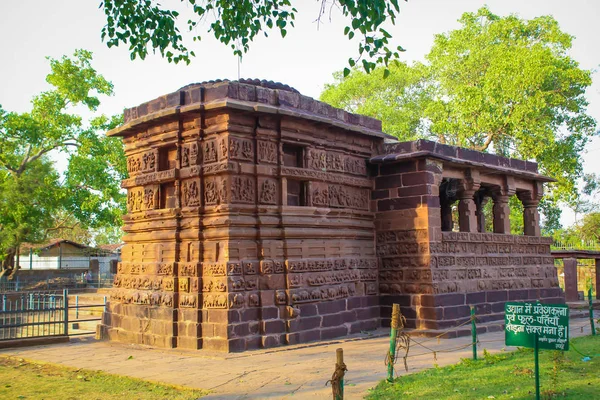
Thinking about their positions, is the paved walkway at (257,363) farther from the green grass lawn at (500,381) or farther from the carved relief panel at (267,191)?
the carved relief panel at (267,191)

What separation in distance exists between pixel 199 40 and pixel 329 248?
4.27 meters

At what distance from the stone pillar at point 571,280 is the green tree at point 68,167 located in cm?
1777

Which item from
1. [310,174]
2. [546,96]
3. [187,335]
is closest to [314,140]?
[310,174]

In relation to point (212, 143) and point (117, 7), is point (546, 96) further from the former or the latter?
point (117, 7)

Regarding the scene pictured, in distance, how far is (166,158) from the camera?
10359mm

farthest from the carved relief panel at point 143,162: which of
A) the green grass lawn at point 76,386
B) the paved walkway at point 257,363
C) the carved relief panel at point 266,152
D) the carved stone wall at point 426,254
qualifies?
the carved stone wall at point 426,254

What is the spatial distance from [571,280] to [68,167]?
66.3ft

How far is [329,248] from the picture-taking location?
407 inches

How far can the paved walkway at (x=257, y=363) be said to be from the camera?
20.9 ft

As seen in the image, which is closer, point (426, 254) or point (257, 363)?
point (257, 363)

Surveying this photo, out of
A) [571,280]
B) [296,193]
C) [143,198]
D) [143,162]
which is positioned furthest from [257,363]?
[571,280]

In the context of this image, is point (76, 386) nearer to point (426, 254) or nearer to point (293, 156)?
point (293, 156)

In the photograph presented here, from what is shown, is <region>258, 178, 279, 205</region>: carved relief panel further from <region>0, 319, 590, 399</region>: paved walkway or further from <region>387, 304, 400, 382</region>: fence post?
<region>387, 304, 400, 382</region>: fence post

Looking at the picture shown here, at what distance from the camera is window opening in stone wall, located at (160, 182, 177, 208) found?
33.1 feet
